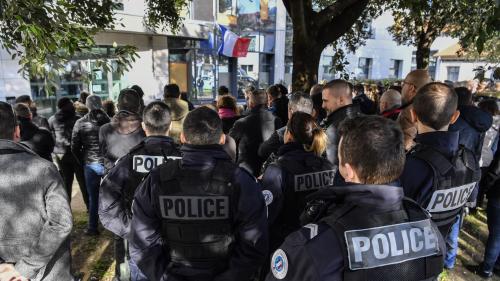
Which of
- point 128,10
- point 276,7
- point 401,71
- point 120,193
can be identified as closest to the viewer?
point 120,193

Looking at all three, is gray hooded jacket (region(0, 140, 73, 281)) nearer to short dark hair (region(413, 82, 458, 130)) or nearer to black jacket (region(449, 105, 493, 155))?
short dark hair (region(413, 82, 458, 130))

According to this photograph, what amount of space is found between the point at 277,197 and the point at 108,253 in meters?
2.79

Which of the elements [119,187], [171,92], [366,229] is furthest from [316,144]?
[171,92]

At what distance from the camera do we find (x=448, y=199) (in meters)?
2.32

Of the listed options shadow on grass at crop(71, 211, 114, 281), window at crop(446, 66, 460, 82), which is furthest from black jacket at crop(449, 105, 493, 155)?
window at crop(446, 66, 460, 82)

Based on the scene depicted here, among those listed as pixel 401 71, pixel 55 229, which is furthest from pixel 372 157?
pixel 401 71

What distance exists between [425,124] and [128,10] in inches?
479

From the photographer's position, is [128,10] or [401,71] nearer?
[128,10]

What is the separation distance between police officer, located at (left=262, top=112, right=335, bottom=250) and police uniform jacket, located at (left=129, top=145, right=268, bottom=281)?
1.33 ft

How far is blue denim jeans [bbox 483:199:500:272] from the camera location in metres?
3.60

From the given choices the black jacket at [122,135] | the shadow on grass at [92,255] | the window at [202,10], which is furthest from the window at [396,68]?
the black jacket at [122,135]

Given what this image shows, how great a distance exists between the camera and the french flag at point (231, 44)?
1694 cm

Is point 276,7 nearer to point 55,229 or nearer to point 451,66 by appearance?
point 55,229

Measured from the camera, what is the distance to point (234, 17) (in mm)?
18656
